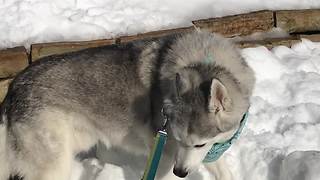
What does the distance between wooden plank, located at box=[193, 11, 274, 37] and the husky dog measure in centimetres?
172

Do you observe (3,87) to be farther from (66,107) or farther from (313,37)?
(313,37)

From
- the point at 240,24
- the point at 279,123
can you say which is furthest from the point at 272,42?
the point at 279,123

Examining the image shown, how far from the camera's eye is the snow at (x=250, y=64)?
4289 mm

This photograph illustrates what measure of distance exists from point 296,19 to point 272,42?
0.41m

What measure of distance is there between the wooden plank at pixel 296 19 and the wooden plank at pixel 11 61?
2716mm

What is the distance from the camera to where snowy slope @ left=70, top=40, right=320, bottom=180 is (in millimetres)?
4145

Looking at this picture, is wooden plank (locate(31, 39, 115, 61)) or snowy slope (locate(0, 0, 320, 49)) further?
snowy slope (locate(0, 0, 320, 49))

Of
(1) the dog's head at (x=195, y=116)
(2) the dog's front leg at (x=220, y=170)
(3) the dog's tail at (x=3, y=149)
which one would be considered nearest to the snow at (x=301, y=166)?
(2) the dog's front leg at (x=220, y=170)

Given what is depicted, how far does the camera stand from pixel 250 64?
5465 millimetres

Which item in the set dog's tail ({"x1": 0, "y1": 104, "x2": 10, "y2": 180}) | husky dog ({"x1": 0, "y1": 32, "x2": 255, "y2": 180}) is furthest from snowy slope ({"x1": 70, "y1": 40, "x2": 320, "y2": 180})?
dog's tail ({"x1": 0, "y1": 104, "x2": 10, "y2": 180})

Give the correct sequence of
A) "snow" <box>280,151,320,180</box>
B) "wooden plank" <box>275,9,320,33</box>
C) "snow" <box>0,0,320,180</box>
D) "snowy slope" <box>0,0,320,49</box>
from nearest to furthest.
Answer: "snow" <box>280,151,320,180</box>, "snow" <box>0,0,320,180</box>, "snowy slope" <box>0,0,320,49</box>, "wooden plank" <box>275,9,320,33</box>

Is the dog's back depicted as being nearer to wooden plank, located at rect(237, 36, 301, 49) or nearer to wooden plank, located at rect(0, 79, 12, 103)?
wooden plank, located at rect(0, 79, 12, 103)

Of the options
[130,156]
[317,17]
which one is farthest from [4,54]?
[317,17]

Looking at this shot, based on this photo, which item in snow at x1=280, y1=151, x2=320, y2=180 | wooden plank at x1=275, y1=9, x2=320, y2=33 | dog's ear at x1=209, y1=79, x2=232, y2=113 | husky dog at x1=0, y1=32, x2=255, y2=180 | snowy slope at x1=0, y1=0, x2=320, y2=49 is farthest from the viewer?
wooden plank at x1=275, y1=9, x2=320, y2=33
